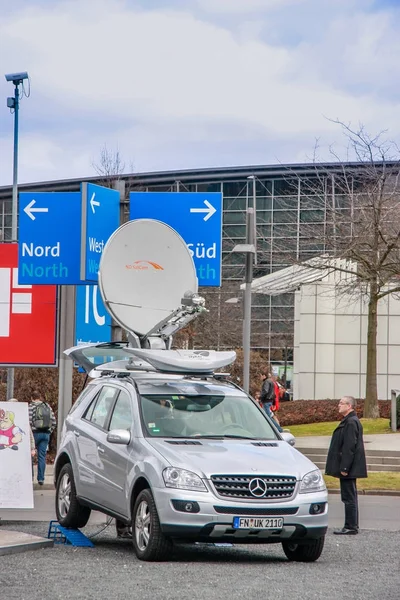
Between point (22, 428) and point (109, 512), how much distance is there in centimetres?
306

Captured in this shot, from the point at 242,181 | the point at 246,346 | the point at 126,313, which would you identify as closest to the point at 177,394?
the point at 126,313

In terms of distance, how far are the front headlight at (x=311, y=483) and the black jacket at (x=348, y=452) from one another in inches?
121

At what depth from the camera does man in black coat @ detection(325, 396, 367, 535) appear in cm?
1369

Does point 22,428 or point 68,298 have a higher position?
point 68,298

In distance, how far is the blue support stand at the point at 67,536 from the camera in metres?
11.8

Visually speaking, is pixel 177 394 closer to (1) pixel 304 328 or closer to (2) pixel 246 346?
(2) pixel 246 346

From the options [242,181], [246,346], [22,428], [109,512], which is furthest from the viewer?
[242,181]

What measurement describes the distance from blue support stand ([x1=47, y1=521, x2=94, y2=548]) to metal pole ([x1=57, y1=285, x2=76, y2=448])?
8261 millimetres

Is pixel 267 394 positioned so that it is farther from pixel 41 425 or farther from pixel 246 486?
pixel 246 486

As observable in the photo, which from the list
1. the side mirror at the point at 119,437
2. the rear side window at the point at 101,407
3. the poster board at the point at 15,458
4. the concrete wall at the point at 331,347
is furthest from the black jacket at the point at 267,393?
the side mirror at the point at 119,437

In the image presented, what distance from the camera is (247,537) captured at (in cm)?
1031

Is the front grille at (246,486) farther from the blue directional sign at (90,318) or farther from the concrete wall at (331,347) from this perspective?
the concrete wall at (331,347)

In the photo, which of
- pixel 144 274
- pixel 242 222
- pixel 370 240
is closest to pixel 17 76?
pixel 370 240

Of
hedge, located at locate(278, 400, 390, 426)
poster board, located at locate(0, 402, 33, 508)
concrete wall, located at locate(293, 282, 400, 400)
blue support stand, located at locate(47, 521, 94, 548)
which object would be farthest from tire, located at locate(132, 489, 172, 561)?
concrete wall, located at locate(293, 282, 400, 400)
